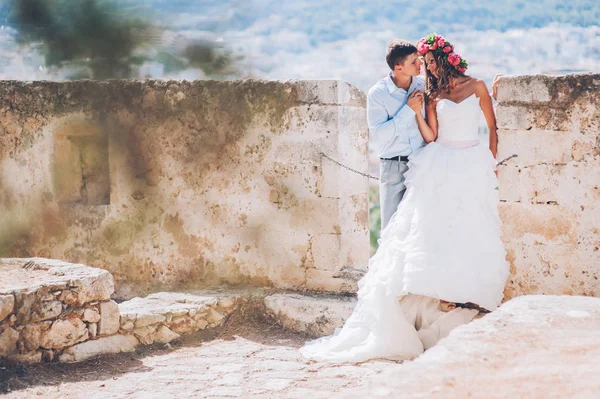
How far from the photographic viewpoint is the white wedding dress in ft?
16.1

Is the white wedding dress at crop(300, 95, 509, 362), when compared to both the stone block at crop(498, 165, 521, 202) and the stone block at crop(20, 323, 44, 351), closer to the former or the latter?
the stone block at crop(498, 165, 521, 202)

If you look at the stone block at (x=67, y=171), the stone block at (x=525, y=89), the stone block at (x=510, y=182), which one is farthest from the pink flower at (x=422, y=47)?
the stone block at (x=67, y=171)

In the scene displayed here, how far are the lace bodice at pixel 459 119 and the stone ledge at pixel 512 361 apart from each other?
2.76 m

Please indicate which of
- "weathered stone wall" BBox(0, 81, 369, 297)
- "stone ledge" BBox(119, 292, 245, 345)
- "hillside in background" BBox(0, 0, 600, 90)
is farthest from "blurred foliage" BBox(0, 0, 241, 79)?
"stone ledge" BBox(119, 292, 245, 345)

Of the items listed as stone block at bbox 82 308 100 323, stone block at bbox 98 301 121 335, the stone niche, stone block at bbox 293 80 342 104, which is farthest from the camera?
the stone niche

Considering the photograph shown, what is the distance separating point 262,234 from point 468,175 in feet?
7.07

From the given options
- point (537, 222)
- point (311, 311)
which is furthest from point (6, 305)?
point (537, 222)

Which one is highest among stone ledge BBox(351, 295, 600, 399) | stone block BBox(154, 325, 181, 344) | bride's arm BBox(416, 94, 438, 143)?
bride's arm BBox(416, 94, 438, 143)

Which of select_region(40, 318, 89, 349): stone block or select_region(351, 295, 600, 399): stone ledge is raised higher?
select_region(351, 295, 600, 399): stone ledge

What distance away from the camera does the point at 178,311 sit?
5949 mm

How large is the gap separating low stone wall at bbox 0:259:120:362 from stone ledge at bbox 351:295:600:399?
357cm

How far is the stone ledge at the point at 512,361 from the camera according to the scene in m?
1.80

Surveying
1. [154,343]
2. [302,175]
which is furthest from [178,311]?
[302,175]

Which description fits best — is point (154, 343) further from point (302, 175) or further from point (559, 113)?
point (559, 113)
